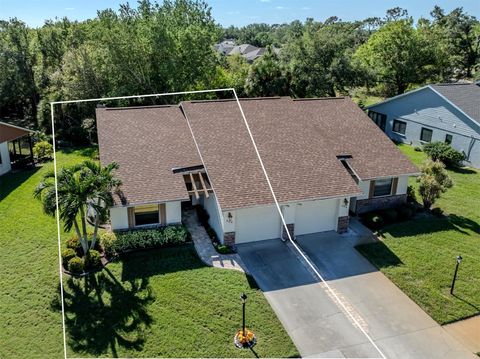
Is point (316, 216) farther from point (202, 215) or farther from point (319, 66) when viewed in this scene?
point (319, 66)

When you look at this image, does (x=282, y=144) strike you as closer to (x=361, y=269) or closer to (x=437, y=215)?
(x=361, y=269)

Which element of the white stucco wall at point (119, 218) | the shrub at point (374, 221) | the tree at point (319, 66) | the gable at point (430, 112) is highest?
the tree at point (319, 66)

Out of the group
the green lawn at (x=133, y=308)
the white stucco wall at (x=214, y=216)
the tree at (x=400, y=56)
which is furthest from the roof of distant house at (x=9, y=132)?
the tree at (x=400, y=56)

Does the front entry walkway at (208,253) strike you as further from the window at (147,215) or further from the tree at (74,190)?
the tree at (74,190)

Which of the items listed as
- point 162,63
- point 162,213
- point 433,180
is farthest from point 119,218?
point 162,63

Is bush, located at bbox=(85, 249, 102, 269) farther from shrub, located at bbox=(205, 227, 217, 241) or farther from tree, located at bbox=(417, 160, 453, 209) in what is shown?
tree, located at bbox=(417, 160, 453, 209)

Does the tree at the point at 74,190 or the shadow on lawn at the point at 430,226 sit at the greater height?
the tree at the point at 74,190

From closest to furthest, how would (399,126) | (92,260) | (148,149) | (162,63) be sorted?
(92,260) → (148,149) → (162,63) → (399,126)
